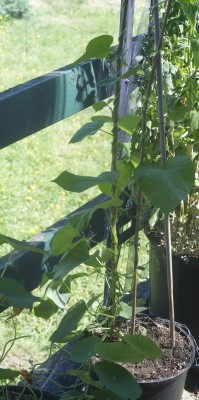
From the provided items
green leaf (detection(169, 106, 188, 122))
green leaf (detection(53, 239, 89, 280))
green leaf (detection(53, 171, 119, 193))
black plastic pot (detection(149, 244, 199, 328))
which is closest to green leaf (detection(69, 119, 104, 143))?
green leaf (detection(53, 171, 119, 193))

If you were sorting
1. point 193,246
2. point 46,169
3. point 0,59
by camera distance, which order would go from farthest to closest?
point 0,59 → point 46,169 → point 193,246

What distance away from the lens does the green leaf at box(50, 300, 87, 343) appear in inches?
73.0

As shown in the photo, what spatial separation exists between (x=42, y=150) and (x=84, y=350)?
147 inches

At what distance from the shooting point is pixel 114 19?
328 inches

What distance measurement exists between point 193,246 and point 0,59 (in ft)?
15.7

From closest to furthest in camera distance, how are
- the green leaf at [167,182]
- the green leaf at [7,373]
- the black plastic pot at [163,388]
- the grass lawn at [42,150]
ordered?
the green leaf at [167,182] < the green leaf at [7,373] < the black plastic pot at [163,388] < the grass lawn at [42,150]

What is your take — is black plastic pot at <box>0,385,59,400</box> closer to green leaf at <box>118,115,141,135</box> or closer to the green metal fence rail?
the green metal fence rail

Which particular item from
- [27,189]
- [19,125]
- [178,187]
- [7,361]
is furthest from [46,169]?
[178,187]

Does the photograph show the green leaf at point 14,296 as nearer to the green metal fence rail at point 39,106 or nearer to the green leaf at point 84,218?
the green leaf at point 84,218

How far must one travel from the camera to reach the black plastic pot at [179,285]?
2.74 m

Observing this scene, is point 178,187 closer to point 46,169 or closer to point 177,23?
point 177,23

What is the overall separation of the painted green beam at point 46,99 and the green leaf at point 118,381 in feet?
2.30

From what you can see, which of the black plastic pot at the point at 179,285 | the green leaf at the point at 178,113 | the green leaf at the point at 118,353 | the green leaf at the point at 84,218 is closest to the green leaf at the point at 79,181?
the green leaf at the point at 84,218

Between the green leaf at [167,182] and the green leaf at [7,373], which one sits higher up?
the green leaf at [167,182]
